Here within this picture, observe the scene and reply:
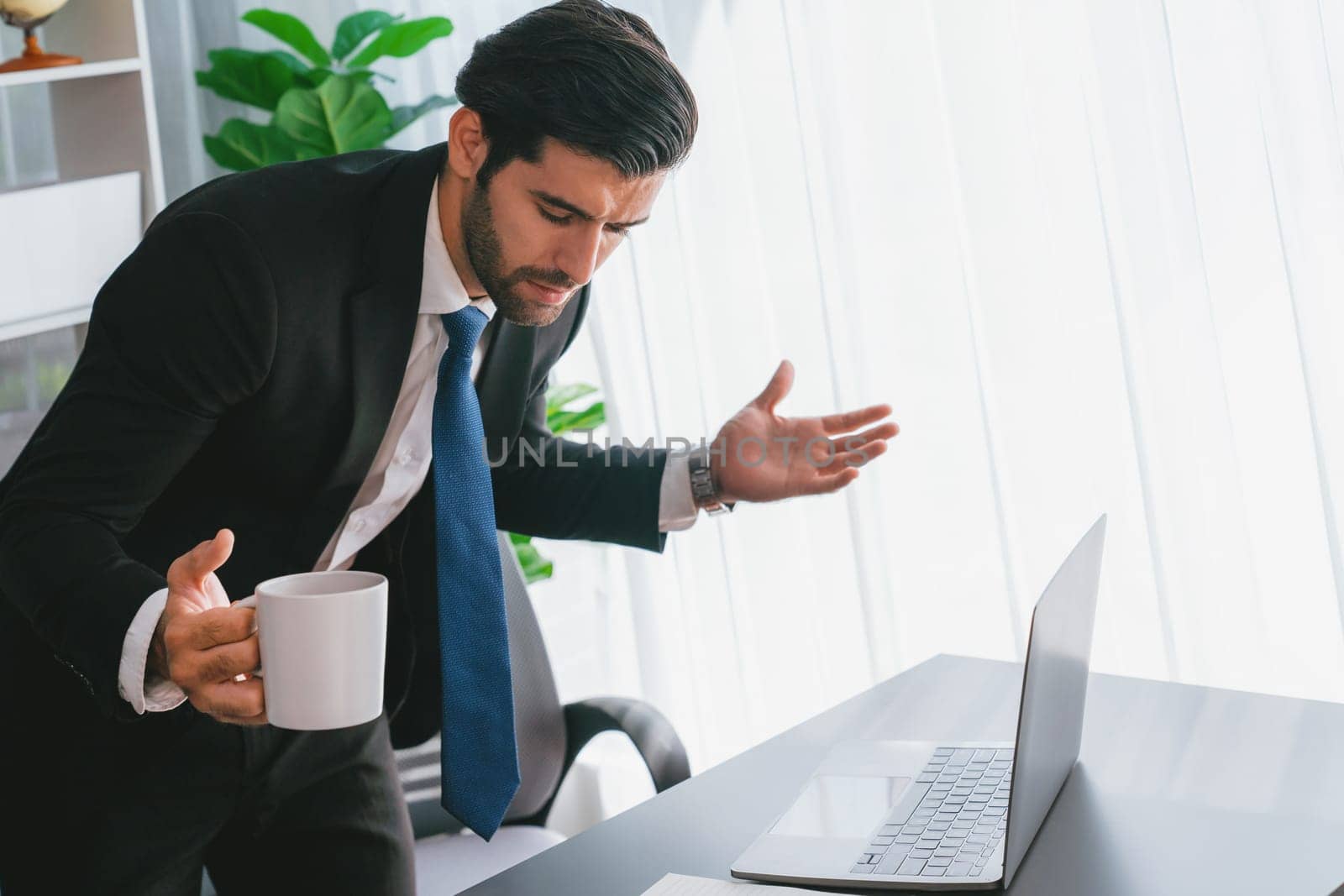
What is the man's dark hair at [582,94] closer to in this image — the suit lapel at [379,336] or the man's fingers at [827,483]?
the suit lapel at [379,336]

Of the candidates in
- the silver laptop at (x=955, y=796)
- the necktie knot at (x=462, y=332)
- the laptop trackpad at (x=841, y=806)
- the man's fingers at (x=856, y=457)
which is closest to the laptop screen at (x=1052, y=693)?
the silver laptop at (x=955, y=796)

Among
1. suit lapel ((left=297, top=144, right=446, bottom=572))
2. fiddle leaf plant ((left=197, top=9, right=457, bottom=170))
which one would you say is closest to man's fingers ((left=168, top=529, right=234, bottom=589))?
suit lapel ((left=297, top=144, right=446, bottom=572))

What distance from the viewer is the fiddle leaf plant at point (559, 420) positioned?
278 cm

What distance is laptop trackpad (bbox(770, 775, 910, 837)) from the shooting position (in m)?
1.10

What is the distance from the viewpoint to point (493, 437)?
165 cm

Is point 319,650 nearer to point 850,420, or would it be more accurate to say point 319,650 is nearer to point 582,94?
point 582,94

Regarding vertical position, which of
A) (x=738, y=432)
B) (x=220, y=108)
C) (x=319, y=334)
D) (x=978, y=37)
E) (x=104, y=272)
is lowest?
(x=738, y=432)

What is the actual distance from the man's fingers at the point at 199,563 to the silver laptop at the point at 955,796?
50 centimetres

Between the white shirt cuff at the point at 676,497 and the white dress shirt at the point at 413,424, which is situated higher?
the white dress shirt at the point at 413,424

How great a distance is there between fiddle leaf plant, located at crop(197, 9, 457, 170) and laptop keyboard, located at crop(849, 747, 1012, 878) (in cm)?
190

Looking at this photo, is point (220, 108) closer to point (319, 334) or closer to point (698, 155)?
point (698, 155)

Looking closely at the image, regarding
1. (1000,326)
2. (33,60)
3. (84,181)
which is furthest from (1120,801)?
→ (33,60)

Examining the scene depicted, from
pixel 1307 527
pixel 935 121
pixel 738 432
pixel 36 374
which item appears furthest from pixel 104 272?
pixel 1307 527

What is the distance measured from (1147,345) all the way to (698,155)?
1031 millimetres
